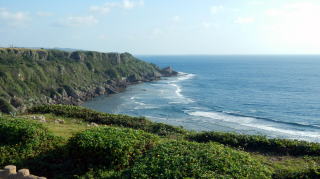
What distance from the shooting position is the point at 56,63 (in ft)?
290

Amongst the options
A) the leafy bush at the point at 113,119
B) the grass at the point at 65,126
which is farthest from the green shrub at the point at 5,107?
the grass at the point at 65,126

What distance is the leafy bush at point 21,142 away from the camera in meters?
14.0

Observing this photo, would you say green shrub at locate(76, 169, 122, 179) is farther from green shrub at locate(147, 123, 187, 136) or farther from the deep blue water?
the deep blue water

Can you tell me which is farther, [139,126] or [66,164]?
[139,126]

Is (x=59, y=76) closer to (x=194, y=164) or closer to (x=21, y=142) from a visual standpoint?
(x=21, y=142)

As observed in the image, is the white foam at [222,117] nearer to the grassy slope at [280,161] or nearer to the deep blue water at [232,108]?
the deep blue water at [232,108]

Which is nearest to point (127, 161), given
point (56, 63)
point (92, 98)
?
point (92, 98)

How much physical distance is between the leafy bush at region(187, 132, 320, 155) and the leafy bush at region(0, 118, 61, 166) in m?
9.29

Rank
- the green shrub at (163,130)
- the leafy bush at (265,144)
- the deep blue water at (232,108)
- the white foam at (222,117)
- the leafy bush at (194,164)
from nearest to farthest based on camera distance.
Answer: the leafy bush at (194,164) < the leafy bush at (265,144) < the green shrub at (163,130) < the deep blue water at (232,108) < the white foam at (222,117)

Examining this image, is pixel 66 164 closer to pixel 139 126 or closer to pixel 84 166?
pixel 84 166

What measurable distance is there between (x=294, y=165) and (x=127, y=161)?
8445 millimetres

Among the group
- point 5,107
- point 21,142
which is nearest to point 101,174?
point 21,142

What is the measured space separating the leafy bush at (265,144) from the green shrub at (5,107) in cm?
4402

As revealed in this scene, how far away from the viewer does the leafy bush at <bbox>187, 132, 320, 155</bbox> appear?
655 inches
